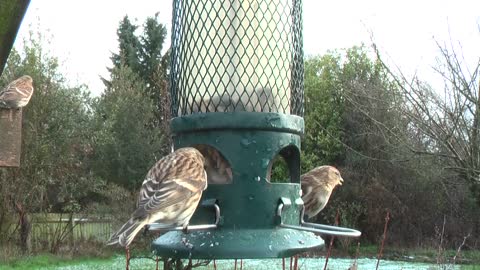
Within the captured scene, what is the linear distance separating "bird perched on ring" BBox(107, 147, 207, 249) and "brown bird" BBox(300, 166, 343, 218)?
3.44 feet

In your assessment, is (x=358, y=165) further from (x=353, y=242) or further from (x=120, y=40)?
(x=120, y=40)

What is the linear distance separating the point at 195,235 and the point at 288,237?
0.38 m

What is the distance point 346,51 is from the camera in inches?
1009

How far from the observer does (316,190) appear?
3.74 m

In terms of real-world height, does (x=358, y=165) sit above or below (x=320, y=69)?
below

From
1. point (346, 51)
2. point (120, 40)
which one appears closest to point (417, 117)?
point (346, 51)

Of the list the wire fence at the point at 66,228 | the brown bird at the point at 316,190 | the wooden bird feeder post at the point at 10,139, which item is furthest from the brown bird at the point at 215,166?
the wire fence at the point at 66,228

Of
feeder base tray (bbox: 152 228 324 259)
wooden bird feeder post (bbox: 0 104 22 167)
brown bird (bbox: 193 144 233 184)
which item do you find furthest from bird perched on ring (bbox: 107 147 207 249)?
wooden bird feeder post (bbox: 0 104 22 167)

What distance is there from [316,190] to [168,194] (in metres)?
1.31

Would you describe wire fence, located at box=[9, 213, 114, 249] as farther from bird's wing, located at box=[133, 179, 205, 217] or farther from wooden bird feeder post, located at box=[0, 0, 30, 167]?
wooden bird feeder post, located at box=[0, 0, 30, 167]

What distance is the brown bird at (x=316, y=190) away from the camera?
3.67m

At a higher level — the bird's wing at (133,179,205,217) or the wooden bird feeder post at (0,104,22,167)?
the wooden bird feeder post at (0,104,22,167)

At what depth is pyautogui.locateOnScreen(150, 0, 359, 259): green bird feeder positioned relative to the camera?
2885mm

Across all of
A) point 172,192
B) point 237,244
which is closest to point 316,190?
point 237,244
